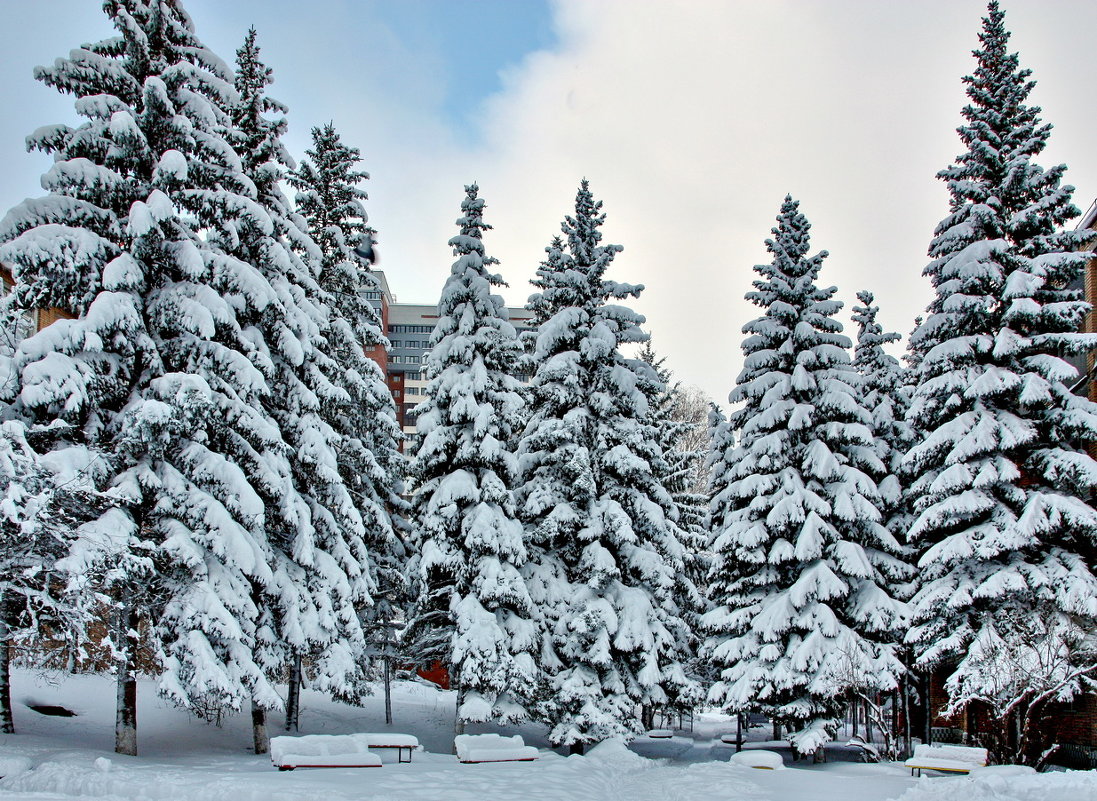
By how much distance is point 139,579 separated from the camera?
14.8m

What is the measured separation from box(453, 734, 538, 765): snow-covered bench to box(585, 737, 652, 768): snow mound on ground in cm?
220

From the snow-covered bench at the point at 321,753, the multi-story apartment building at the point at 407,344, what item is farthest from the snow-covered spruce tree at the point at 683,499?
the multi-story apartment building at the point at 407,344

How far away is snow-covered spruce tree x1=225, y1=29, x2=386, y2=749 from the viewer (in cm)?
1808

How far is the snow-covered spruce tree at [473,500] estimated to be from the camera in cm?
2116

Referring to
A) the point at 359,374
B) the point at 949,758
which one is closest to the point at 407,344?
the point at 359,374

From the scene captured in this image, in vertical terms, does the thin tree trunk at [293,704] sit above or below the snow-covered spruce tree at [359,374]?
below

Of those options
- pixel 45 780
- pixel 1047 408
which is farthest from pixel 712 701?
pixel 45 780

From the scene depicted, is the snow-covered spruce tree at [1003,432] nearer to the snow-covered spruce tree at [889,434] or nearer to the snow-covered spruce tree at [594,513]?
the snow-covered spruce tree at [889,434]

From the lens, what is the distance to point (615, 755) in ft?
66.0

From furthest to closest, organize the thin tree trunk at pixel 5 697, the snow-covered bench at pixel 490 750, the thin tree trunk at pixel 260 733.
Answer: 1. the thin tree trunk at pixel 260 733
2. the snow-covered bench at pixel 490 750
3. the thin tree trunk at pixel 5 697

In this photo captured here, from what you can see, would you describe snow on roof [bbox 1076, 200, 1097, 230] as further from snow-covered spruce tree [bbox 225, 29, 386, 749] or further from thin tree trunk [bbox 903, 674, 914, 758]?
snow-covered spruce tree [bbox 225, 29, 386, 749]

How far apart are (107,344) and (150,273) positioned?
192 centimetres

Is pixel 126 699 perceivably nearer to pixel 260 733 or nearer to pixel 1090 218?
pixel 260 733

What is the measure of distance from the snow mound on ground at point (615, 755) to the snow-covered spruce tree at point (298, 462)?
238 inches
